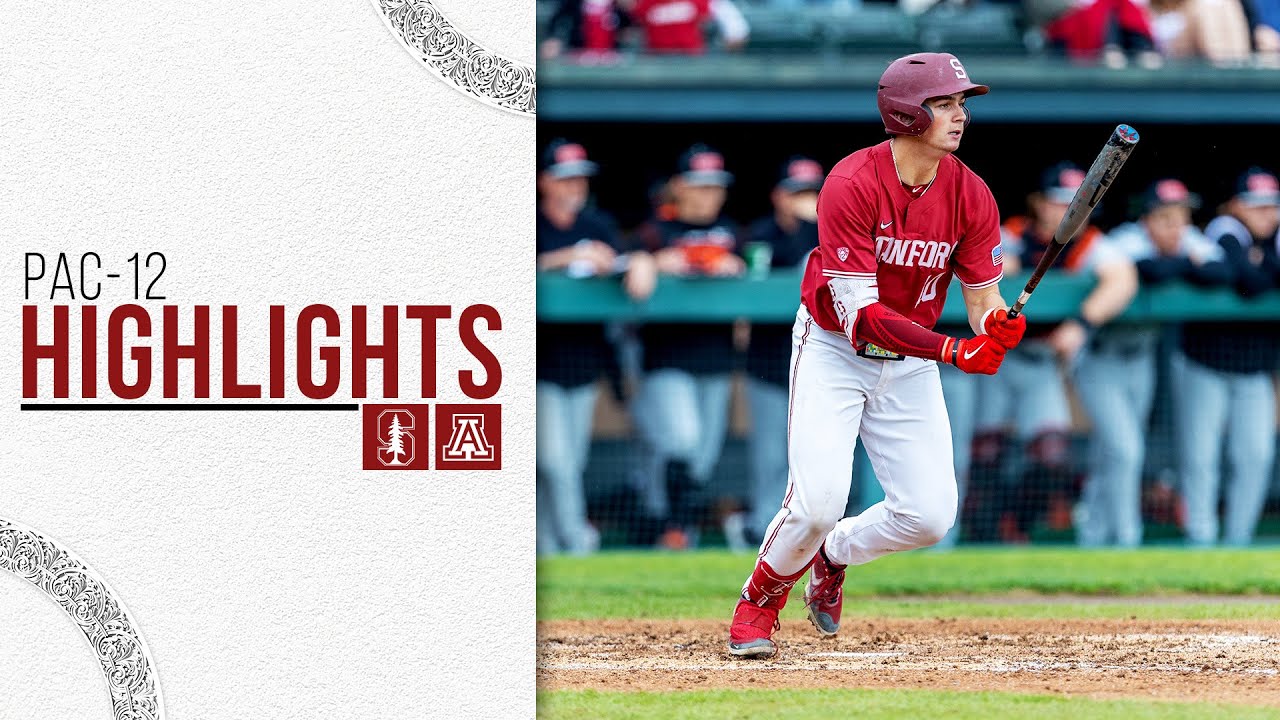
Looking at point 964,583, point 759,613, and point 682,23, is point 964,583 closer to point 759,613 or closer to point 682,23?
point 759,613

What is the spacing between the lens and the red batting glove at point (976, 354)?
4746 millimetres

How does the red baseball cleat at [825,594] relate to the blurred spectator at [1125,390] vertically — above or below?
below

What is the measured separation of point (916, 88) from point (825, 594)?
1779 mm

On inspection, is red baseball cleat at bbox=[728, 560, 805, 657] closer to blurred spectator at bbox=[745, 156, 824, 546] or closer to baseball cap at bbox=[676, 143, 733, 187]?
blurred spectator at bbox=[745, 156, 824, 546]

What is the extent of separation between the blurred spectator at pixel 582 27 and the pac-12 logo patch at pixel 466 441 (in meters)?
6.65

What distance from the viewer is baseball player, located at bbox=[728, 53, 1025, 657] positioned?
193 inches

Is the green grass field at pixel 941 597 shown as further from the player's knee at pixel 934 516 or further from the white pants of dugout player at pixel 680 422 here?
the player's knee at pixel 934 516

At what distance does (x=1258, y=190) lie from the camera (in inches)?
356

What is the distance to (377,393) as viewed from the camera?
14.9 ft

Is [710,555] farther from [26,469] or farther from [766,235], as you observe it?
[26,469]

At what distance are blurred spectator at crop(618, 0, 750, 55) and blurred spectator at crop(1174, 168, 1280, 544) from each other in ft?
11.9

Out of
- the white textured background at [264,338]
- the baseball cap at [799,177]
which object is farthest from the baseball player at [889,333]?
the baseball cap at [799,177]

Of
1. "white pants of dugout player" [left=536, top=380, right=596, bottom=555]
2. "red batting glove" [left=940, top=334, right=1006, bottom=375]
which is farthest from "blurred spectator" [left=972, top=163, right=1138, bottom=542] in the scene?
"red batting glove" [left=940, top=334, right=1006, bottom=375]

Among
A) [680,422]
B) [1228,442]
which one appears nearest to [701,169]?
[680,422]
